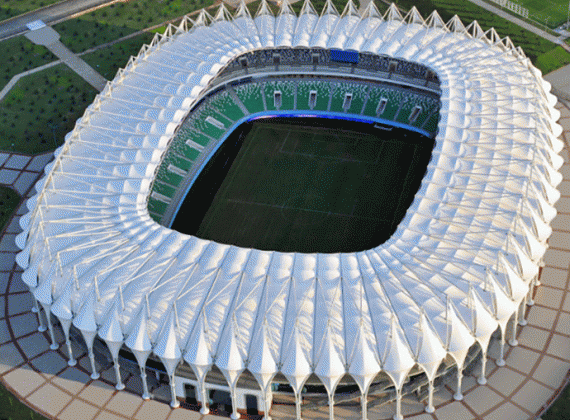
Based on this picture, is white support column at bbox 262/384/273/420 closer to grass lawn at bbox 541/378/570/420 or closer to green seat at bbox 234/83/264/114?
grass lawn at bbox 541/378/570/420

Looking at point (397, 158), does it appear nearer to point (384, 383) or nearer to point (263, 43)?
point (263, 43)

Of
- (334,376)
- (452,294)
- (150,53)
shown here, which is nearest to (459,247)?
(452,294)

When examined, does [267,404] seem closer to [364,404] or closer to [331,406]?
[331,406]

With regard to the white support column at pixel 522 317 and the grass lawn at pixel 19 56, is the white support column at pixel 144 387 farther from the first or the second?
the grass lawn at pixel 19 56

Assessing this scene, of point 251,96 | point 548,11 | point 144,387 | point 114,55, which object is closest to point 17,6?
point 114,55

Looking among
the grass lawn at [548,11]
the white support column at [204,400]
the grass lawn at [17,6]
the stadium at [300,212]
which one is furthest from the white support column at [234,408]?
the grass lawn at [17,6]

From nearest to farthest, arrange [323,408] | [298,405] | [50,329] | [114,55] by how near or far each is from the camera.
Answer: [298,405], [323,408], [50,329], [114,55]
